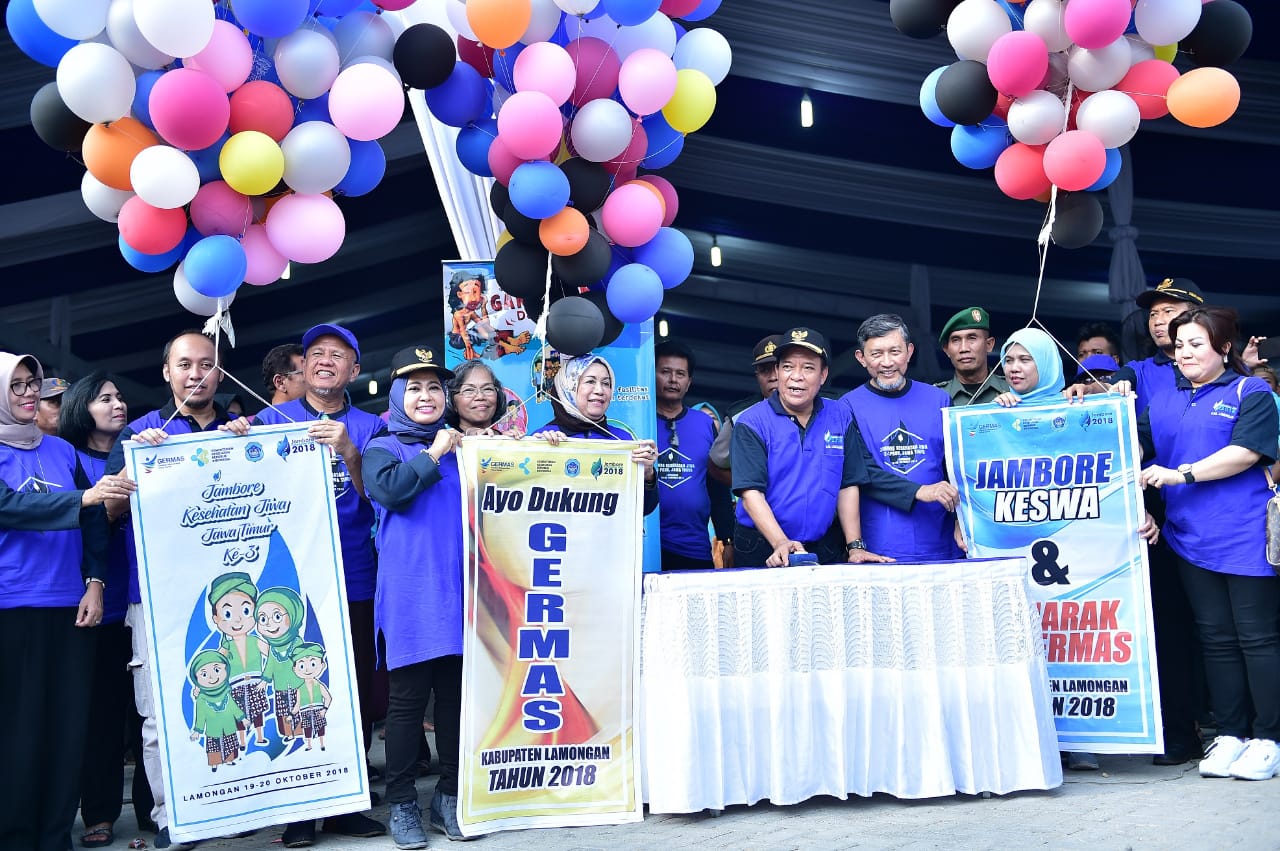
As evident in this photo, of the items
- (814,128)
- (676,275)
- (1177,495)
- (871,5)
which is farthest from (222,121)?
(814,128)

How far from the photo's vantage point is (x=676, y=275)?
4.56 meters

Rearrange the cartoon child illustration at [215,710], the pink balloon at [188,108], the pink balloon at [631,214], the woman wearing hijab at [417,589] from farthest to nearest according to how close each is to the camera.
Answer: the pink balloon at [631,214], the woman wearing hijab at [417,589], the cartoon child illustration at [215,710], the pink balloon at [188,108]

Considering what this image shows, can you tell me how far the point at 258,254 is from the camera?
3914mm

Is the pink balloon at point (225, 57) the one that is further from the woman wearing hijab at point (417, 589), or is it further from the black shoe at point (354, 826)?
the black shoe at point (354, 826)

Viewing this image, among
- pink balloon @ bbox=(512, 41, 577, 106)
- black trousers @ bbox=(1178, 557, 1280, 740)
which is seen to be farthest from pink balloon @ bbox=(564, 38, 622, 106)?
black trousers @ bbox=(1178, 557, 1280, 740)

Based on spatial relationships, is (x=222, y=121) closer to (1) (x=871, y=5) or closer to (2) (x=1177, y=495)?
(2) (x=1177, y=495)

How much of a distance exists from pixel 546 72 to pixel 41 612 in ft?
7.79

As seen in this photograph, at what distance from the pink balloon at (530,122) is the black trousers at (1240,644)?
109 inches

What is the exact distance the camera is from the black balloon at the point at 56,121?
3707 millimetres

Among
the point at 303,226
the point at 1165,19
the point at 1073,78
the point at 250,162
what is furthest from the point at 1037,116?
the point at 250,162

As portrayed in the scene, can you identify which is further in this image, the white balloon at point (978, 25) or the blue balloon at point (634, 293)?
the blue balloon at point (634, 293)

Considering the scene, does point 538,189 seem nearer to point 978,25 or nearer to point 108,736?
point 978,25

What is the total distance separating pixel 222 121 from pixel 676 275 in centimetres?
175

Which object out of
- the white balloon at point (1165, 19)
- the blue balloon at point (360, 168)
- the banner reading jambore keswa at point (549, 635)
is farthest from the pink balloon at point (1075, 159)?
the blue balloon at point (360, 168)
